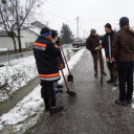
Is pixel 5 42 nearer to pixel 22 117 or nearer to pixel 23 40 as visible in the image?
pixel 23 40

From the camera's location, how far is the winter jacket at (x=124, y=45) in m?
2.91

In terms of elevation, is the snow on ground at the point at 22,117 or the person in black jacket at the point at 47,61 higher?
the person in black jacket at the point at 47,61

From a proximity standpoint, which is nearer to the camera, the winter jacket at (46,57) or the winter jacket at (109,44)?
the winter jacket at (46,57)

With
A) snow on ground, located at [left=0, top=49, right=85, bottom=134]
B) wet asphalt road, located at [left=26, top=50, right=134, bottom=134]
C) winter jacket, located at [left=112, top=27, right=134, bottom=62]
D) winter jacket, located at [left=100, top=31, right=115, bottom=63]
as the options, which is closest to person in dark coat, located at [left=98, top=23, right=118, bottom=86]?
winter jacket, located at [left=100, top=31, right=115, bottom=63]

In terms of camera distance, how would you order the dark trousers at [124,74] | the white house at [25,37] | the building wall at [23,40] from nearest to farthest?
the dark trousers at [124,74] < the white house at [25,37] < the building wall at [23,40]

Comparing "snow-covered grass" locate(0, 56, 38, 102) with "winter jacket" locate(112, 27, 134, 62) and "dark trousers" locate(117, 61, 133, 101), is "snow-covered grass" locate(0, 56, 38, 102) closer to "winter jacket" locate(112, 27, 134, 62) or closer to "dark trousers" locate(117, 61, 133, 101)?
"dark trousers" locate(117, 61, 133, 101)

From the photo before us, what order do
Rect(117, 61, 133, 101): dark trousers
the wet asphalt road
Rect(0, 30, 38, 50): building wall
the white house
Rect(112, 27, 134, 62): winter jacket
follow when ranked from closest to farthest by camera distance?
the wet asphalt road
Rect(112, 27, 134, 62): winter jacket
Rect(117, 61, 133, 101): dark trousers
the white house
Rect(0, 30, 38, 50): building wall

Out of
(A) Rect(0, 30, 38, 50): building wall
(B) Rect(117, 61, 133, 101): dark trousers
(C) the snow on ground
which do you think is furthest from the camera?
(A) Rect(0, 30, 38, 50): building wall

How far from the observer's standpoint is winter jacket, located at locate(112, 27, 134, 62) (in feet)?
9.55

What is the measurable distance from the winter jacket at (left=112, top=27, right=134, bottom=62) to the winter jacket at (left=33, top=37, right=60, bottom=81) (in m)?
1.25

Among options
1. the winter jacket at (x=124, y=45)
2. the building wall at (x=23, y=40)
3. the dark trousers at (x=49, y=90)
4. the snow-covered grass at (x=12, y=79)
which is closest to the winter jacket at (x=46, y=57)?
the dark trousers at (x=49, y=90)

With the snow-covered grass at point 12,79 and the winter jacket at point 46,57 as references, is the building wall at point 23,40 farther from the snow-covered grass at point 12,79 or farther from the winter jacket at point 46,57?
the winter jacket at point 46,57

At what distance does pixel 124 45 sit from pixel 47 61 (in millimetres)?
1620

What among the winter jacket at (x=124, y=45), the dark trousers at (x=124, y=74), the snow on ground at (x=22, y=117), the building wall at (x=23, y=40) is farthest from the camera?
the building wall at (x=23, y=40)
